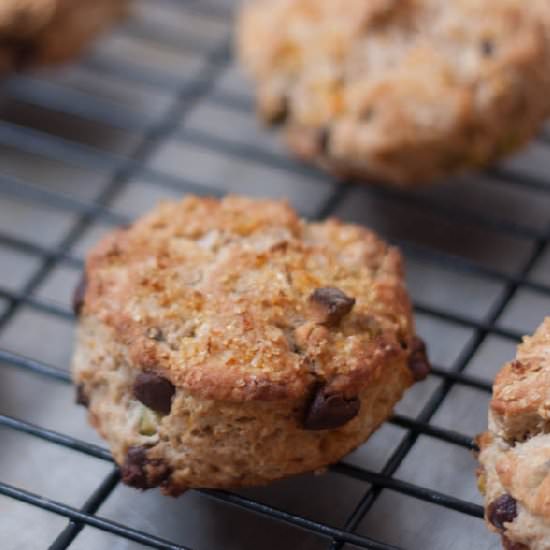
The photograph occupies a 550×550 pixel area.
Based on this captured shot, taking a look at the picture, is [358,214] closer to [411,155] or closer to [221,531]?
[411,155]

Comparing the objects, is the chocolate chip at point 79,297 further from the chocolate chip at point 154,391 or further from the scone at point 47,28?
the scone at point 47,28

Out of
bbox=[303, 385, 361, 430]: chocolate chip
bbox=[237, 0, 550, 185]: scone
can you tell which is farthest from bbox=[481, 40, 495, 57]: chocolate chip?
bbox=[303, 385, 361, 430]: chocolate chip

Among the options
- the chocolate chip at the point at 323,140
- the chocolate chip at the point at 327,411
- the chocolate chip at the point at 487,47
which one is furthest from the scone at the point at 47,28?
the chocolate chip at the point at 327,411

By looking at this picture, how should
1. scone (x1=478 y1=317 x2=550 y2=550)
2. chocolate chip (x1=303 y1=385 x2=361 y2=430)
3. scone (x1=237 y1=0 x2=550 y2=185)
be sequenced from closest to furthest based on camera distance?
1. scone (x1=478 y1=317 x2=550 y2=550)
2. chocolate chip (x1=303 y1=385 x2=361 y2=430)
3. scone (x1=237 y1=0 x2=550 y2=185)

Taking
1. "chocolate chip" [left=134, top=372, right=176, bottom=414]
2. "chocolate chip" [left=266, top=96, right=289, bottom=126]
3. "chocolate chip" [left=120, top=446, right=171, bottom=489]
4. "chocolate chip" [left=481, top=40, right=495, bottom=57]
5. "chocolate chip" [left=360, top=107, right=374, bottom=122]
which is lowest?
"chocolate chip" [left=120, top=446, right=171, bottom=489]

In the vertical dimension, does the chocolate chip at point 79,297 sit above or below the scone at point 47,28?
below

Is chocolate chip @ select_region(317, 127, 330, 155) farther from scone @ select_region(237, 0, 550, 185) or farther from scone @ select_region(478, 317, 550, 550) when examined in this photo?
scone @ select_region(478, 317, 550, 550)
